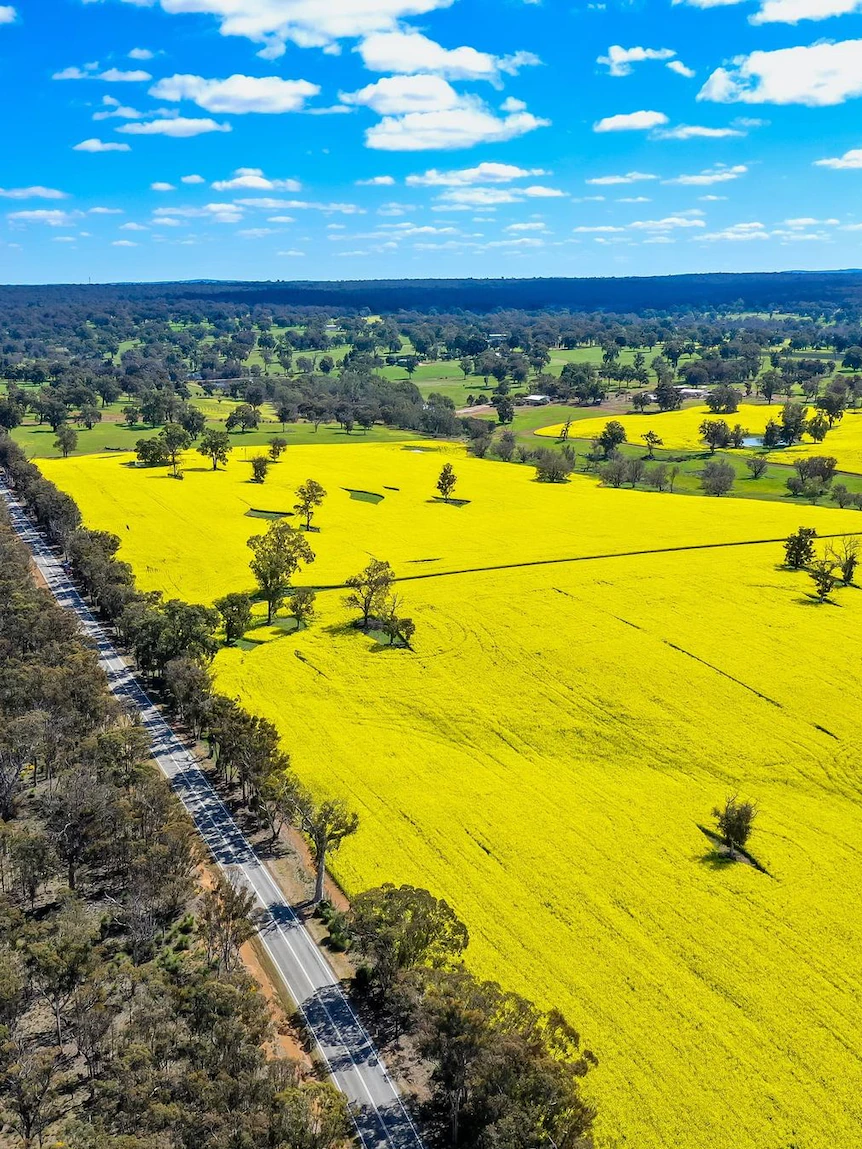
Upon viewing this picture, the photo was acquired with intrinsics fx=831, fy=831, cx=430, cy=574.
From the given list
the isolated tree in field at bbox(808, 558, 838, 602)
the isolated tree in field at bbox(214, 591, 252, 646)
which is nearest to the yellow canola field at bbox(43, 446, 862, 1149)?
the isolated tree in field at bbox(808, 558, 838, 602)

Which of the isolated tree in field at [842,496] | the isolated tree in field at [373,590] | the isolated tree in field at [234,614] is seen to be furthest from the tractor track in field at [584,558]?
the isolated tree in field at [842,496]

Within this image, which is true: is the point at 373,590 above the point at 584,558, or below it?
above

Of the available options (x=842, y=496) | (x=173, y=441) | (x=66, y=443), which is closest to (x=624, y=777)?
(x=842, y=496)

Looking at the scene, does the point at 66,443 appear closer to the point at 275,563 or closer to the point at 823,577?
the point at 275,563

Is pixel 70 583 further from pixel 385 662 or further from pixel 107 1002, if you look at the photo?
pixel 107 1002

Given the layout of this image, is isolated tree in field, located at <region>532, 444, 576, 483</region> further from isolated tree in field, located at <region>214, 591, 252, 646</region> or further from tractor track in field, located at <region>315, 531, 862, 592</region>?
isolated tree in field, located at <region>214, 591, 252, 646</region>

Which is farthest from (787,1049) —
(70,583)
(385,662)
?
(70,583)
